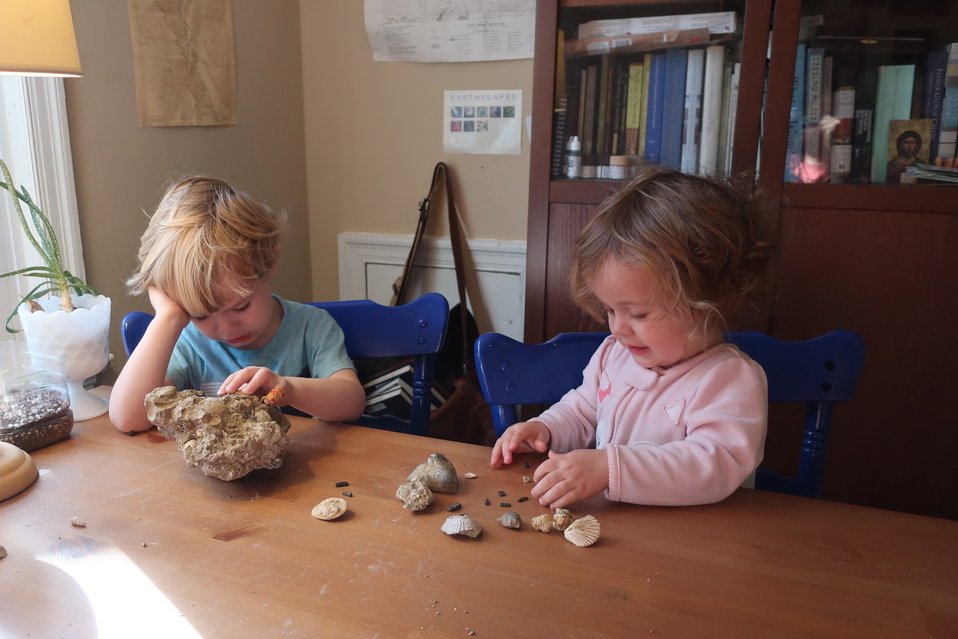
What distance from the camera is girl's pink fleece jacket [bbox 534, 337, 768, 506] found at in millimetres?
906

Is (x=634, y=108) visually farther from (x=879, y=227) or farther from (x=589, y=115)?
(x=879, y=227)

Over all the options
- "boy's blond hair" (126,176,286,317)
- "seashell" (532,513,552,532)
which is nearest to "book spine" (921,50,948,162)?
"seashell" (532,513,552,532)

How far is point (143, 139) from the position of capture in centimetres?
173

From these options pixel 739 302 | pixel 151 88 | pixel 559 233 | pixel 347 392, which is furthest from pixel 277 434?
pixel 151 88

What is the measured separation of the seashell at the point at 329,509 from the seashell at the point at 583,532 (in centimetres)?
27

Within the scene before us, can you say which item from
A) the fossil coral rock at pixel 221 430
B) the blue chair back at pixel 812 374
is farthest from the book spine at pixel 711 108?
the fossil coral rock at pixel 221 430

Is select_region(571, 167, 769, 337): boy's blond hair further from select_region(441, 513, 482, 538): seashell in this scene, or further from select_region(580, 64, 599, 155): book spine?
select_region(580, 64, 599, 155): book spine

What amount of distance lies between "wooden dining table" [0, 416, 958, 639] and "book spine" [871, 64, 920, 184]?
959mm

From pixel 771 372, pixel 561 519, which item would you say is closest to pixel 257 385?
pixel 561 519

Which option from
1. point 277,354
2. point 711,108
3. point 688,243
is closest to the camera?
point 688,243

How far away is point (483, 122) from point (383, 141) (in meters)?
0.36

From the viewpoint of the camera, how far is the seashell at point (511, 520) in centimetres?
85

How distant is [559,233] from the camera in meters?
1.70

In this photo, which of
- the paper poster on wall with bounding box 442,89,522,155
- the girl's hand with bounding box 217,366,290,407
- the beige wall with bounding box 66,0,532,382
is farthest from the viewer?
the paper poster on wall with bounding box 442,89,522,155
